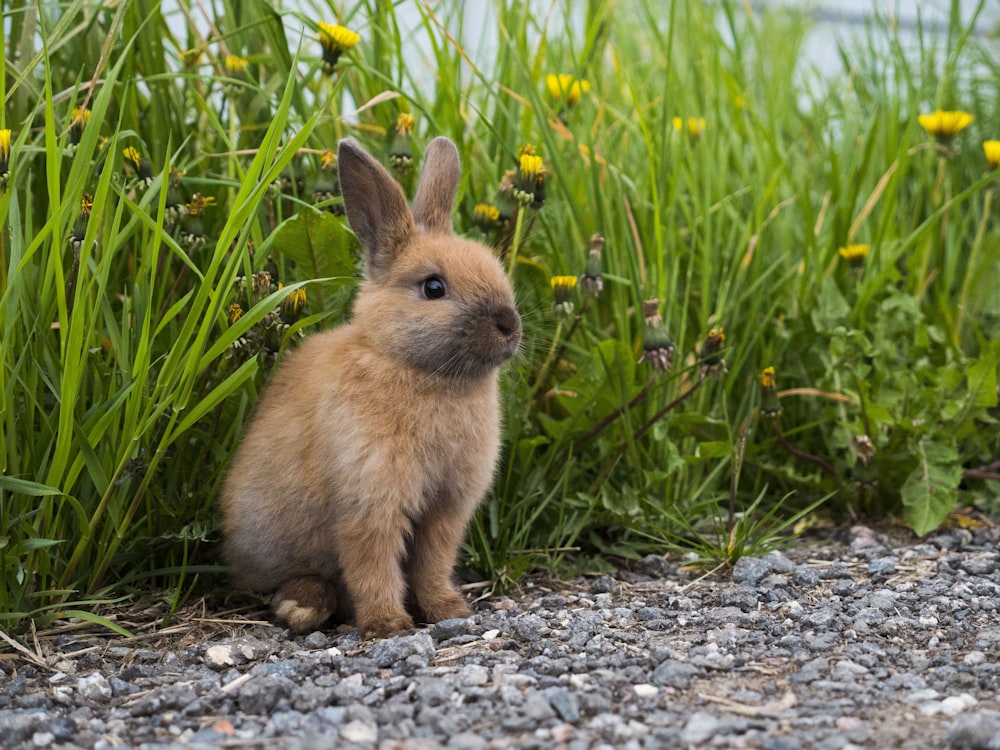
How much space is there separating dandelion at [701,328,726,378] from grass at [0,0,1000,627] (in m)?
0.01

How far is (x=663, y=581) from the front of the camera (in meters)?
3.30

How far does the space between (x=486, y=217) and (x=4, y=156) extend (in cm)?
142

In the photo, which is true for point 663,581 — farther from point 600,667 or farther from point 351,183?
point 351,183

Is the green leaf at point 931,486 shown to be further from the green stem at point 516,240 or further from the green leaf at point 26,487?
the green leaf at point 26,487

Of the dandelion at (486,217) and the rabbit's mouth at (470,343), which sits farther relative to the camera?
the dandelion at (486,217)

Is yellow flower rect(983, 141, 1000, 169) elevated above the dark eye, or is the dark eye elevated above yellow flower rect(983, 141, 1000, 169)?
yellow flower rect(983, 141, 1000, 169)

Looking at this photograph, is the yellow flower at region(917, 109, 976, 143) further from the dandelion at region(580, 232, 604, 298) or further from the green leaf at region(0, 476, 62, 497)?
the green leaf at region(0, 476, 62, 497)

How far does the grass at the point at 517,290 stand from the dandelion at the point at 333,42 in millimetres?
131

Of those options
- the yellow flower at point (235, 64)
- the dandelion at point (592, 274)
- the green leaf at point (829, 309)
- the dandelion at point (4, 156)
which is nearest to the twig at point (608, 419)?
the dandelion at point (592, 274)

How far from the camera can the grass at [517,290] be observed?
267cm

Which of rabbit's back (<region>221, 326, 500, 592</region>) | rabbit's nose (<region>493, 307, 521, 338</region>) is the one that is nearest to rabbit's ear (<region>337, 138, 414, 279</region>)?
rabbit's back (<region>221, 326, 500, 592</region>)

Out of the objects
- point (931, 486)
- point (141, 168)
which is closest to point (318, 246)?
point (141, 168)

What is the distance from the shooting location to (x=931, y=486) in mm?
3541

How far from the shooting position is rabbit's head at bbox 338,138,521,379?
109 inches
